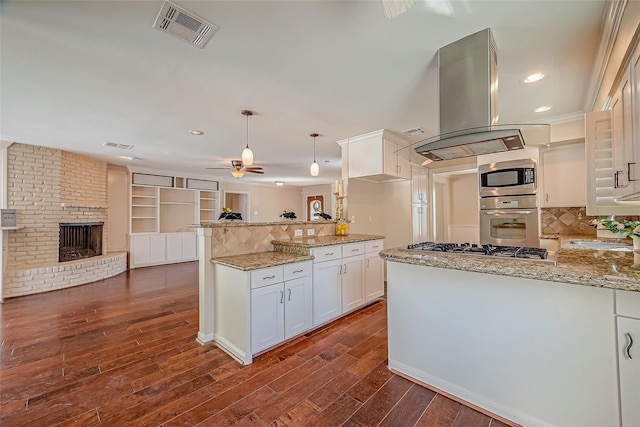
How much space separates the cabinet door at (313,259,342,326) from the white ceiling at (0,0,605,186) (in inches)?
71.7

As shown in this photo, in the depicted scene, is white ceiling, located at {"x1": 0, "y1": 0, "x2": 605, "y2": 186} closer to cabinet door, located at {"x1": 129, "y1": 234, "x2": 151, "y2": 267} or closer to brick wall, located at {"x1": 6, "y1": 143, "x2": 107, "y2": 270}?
brick wall, located at {"x1": 6, "y1": 143, "x2": 107, "y2": 270}

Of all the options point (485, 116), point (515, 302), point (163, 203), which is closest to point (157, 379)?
point (515, 302)

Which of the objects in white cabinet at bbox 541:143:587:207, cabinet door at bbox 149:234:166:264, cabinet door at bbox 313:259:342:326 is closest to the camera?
cabinet door at bbox 313:259:342:326

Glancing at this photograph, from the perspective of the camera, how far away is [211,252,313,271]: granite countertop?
2322mm

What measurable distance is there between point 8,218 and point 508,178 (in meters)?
7.46

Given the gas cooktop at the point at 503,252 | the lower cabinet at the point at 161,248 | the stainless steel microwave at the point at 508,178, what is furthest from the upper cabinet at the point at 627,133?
the lower cabinet at the point at 161,248

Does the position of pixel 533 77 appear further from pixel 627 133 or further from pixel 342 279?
pixel 342 279

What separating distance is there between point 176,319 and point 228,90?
2.68 metres

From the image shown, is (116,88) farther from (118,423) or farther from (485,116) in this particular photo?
(485,116)

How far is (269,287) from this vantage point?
95.7 inches

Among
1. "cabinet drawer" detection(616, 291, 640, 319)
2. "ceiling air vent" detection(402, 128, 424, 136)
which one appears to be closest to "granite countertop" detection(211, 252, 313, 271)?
"cabinet drawer" detection(616, 291, 640, 319)

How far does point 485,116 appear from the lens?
5.93ft

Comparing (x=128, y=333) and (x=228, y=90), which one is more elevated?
(x=228, y=90)

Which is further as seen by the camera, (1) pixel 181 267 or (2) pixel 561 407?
(1) pixel 181 267
